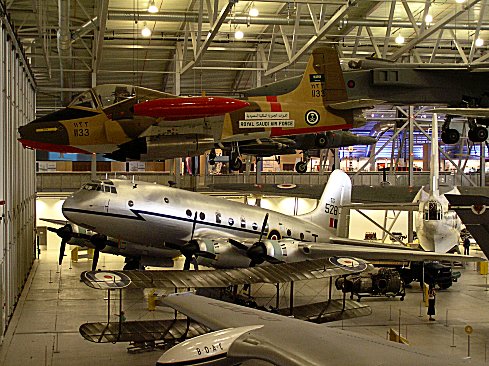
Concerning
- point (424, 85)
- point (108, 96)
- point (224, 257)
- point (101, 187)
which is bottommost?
point (224, 257)

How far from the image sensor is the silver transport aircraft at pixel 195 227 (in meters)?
17.7

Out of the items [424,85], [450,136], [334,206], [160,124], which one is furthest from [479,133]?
[160,124]

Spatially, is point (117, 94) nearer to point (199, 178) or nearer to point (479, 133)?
point (479, 133)

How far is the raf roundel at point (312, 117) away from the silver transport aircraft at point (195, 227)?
6.19 meters

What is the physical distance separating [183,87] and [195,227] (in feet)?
50.9

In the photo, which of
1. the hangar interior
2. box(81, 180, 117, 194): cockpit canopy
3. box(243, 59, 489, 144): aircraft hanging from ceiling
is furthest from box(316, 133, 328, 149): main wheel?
box(81, 180, 117, 194): cockpit canopy

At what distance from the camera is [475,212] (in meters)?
11.1

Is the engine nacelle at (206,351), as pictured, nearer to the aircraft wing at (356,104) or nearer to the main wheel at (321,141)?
the aircraft wing at (356,104)

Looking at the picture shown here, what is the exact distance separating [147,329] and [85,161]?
77.1 ft

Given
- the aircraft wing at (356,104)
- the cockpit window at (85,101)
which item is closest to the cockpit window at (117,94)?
the cockpit window at (85,101)

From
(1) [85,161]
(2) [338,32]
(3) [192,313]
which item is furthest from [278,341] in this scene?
(1) [85,161]

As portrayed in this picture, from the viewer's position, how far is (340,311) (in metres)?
16.2

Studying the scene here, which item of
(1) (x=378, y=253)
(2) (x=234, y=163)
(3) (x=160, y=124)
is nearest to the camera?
(3) (x=160, y=124)

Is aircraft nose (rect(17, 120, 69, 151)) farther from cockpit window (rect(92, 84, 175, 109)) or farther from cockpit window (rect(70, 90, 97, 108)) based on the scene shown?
cockpit window (rect(92, 84, 175, 109))
